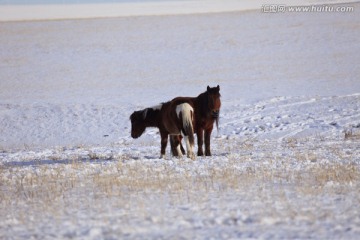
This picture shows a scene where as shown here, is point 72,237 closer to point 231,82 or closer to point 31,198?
point 31,198

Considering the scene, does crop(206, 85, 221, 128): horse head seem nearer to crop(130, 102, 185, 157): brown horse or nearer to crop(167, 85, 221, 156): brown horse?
crop(167, 85, 221, 156): brown horse

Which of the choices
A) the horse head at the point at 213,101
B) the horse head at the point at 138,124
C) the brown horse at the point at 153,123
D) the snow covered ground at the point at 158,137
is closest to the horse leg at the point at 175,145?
the brown horse at the point at 153,123

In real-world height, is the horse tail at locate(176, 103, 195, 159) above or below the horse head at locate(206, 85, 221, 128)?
below

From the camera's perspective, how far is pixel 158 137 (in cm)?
2302

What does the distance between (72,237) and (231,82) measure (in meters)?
26.6

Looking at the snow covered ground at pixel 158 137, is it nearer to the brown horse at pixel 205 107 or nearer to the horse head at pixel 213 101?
the brown horse at pixel 205 107

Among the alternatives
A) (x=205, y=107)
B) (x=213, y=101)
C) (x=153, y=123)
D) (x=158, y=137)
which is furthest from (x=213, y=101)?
(x=158, y=137)

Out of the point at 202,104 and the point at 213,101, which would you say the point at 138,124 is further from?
the point at 213,101

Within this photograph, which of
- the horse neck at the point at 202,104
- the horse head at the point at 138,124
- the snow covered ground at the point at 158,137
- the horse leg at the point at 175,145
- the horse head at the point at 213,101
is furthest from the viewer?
the horse head at the point at 138,124

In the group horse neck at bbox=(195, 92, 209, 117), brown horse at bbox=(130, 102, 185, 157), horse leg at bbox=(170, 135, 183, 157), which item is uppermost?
horse neck at bbox=(195, 92, 209, 117)

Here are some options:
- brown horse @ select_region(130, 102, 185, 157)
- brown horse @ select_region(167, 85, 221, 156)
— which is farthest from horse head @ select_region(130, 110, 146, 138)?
brown horse @ select_region(167, 85, 221, 156)

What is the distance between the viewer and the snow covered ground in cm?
727

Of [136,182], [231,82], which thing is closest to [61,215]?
[136,182]

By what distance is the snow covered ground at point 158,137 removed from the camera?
23.9 ft
